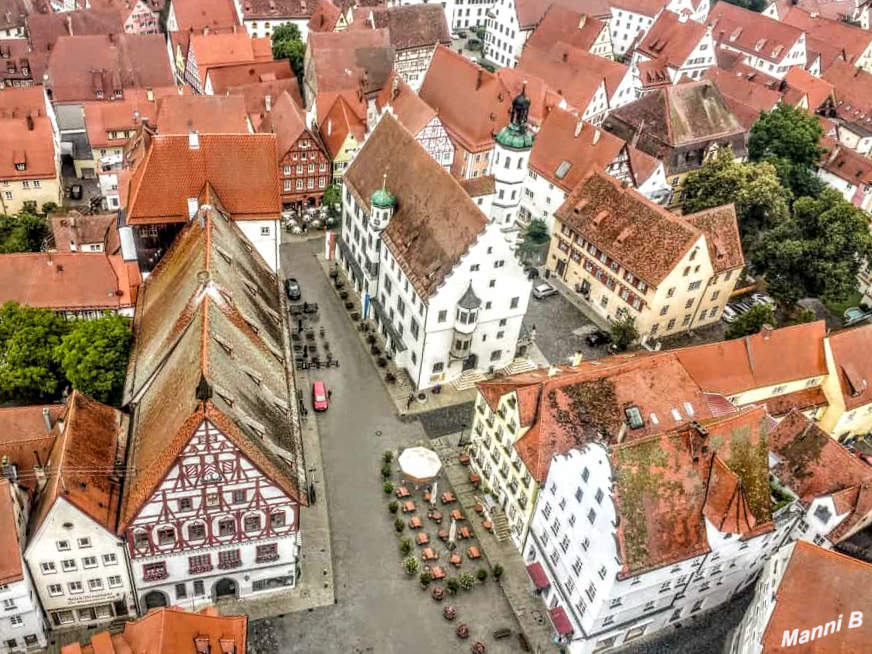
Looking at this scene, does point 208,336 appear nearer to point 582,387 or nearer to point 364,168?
point 582,387

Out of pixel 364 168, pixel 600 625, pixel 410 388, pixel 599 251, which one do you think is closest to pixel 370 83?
pixel 364 168

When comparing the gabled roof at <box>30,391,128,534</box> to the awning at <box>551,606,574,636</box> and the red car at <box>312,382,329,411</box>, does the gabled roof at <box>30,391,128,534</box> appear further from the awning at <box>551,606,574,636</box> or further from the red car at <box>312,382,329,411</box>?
the awning at <box>551,606,574,636</box>

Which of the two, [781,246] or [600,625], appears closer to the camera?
[600,625]

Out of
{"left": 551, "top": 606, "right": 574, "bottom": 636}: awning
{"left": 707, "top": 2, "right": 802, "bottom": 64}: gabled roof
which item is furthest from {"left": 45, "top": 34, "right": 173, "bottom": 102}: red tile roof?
{"left": 707, "top": 2, "right": 802, "bottom": 64}: gabled roof

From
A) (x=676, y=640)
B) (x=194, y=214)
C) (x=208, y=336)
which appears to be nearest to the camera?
(x=208, y=336)

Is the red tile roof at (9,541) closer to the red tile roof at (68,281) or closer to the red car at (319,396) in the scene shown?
the red tile roof at (68,281)

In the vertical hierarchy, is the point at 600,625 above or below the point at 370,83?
below

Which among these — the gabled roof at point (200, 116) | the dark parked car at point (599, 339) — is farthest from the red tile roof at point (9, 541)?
the dark parked car at point (599, 339)

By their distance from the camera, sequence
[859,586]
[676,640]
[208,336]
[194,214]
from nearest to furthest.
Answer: [859,586] < [208,336] < [676,640] < [194,214]
